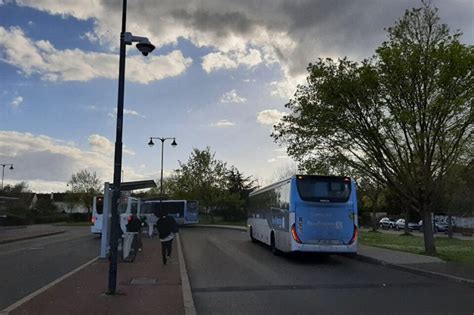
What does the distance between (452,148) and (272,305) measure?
1282 cm

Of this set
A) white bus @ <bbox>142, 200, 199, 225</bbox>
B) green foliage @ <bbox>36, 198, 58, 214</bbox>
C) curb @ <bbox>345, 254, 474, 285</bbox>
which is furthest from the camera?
green foliage @ <bbox>36, 198, 58, 214</bbox>

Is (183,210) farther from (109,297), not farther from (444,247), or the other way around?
(109,297)

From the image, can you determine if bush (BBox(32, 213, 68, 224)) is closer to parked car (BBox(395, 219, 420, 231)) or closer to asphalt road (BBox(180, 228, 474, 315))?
parked car (BBox(395, 219, 420, 231))

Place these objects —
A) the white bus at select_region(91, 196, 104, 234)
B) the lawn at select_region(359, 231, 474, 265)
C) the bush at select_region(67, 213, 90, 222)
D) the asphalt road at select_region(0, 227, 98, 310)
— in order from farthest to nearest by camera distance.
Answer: the bush at select_region(67, 213, 90, 222), the white bus at select_region(91, 196, 104, 234), the lawn at select_region(359, 231, 474, 265), the asphalt road at select_region(0, 227, 98, 310)

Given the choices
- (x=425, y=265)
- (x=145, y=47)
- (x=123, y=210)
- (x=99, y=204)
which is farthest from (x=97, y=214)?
(x=145, y=47)

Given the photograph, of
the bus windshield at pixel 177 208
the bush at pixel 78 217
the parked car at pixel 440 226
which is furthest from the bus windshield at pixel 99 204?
the bush at pixel 78 217

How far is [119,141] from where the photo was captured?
10852mm

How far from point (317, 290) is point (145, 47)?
6805mm

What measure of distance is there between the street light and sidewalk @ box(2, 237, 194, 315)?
0.58 metres

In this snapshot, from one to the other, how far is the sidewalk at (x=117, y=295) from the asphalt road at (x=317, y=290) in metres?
0.62

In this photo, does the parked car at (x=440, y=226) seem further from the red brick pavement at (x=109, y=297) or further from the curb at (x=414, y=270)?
the red brick pavement at (x=109, y=297)

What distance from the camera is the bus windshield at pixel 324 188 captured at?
19062 millimetres

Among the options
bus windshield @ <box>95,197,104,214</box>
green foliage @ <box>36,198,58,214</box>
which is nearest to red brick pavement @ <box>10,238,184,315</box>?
bus windshield @ <box>95,197,104,214</box>

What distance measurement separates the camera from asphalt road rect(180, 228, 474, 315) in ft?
32.6
